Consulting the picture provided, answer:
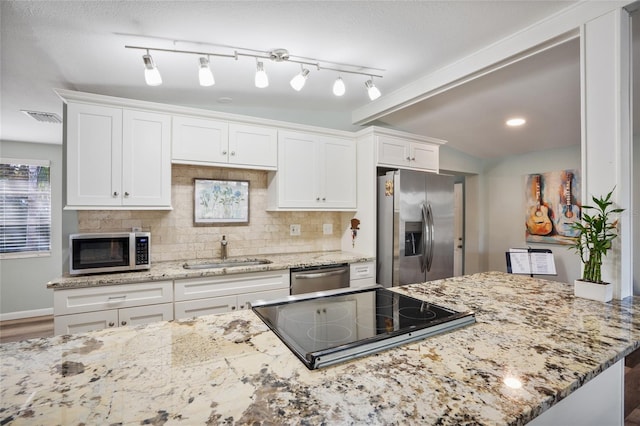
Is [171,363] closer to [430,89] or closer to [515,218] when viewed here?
[430,89]

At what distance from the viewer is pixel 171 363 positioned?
865mm

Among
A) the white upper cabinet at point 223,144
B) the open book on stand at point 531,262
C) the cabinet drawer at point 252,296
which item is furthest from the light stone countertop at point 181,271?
the open book on stand at point 531,262

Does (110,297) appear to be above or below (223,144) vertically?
below

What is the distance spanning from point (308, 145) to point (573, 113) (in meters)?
2.78

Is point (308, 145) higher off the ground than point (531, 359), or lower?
higher

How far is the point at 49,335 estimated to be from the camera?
11.6 feet

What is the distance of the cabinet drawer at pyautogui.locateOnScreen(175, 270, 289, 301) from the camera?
7.72 feet

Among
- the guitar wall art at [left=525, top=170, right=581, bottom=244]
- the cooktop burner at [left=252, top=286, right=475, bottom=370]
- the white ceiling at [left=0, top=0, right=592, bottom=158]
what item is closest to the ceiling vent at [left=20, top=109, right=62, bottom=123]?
the white ceiling at [left=0, top=0, right=592, bottom=158]

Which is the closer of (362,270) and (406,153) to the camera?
(362,270)

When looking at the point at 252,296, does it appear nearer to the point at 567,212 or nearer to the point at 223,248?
the point at 223,248

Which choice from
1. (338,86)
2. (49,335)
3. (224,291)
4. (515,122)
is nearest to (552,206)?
(515,122)

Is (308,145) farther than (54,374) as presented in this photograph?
Yes

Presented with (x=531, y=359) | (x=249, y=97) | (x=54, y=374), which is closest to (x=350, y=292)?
(x=531, y=359)

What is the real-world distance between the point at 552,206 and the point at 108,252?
5221 millimetres
